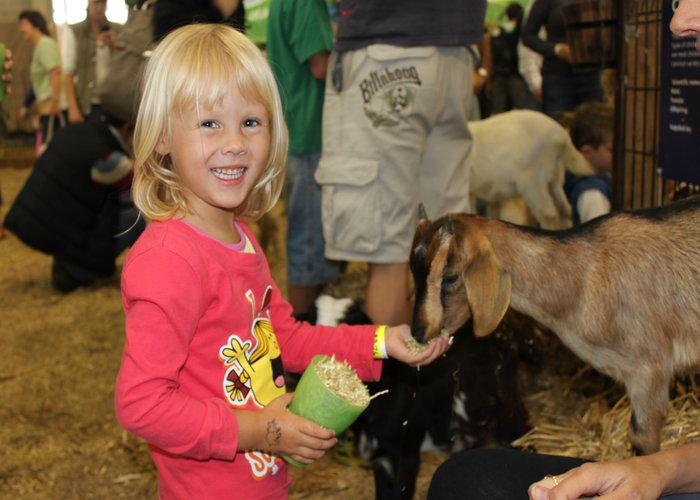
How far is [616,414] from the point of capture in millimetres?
3314

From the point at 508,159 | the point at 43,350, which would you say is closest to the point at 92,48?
the point at 43,350

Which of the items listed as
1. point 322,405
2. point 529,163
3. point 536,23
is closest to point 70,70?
point 536,23

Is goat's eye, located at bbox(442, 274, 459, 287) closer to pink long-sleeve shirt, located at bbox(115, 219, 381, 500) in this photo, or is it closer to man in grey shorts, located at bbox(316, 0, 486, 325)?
pink long-sleeve shirt, located at bbox(115, 219, 381, 500)

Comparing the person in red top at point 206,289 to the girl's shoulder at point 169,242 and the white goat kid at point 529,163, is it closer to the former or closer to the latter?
the girl's shoulder at point 169,242

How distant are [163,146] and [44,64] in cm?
854

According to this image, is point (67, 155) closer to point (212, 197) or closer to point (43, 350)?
point (43, 350)

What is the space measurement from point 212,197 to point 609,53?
287 centimetres

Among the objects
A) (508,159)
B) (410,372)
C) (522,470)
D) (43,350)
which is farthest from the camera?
(508,159)

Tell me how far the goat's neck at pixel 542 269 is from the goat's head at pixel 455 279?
4.3 inches

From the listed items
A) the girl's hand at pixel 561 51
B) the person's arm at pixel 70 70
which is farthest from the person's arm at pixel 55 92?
the girl's hand at pixel 561 51

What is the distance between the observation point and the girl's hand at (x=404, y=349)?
87.8 inches

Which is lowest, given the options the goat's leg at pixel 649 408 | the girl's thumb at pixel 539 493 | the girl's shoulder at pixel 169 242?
the goat's leg at pixel 649 408

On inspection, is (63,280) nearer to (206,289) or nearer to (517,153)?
(517,153)

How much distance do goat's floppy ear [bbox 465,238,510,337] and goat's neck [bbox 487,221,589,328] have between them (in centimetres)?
14
